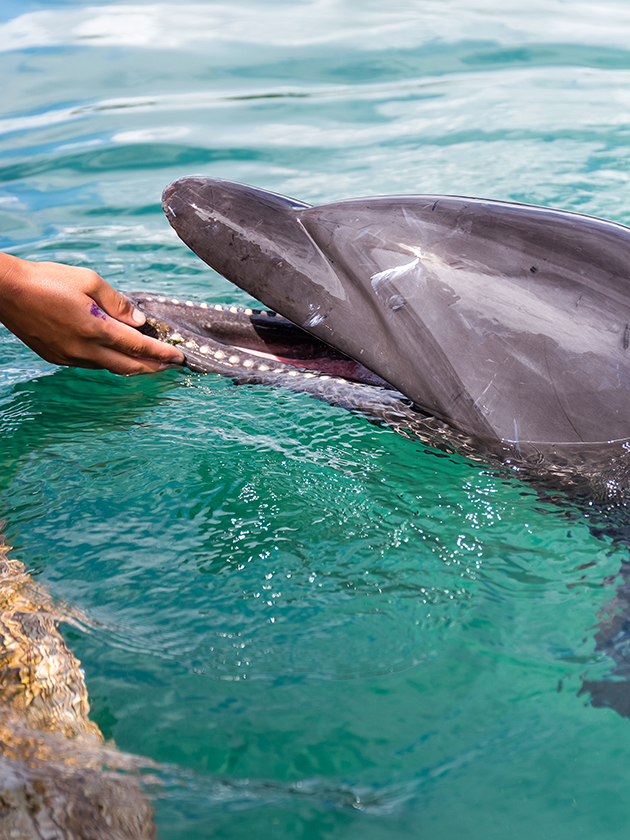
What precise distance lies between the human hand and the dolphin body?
57cm

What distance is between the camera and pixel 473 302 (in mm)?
3447

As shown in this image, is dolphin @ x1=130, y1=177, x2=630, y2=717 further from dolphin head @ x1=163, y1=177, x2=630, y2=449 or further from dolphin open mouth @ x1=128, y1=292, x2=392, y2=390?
dolphin open mouth @ x1=128, y1=292, x2=392, y2=390

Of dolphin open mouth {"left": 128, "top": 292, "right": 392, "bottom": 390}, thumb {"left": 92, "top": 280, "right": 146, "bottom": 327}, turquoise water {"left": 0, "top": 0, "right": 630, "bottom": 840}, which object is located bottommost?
turquoise water {"left": 0, "top": 0, "right": 630, "bottom": 840}

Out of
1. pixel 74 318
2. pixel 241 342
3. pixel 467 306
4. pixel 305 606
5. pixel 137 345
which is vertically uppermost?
pixel 74 318

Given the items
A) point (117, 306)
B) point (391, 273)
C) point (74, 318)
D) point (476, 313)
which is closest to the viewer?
point (476, 313)

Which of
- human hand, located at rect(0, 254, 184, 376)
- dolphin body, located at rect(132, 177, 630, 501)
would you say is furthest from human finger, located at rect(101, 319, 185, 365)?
dolphin body, located at rect(132, 177, 630, 501)

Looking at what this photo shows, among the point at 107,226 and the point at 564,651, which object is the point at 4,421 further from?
the point at 107,226

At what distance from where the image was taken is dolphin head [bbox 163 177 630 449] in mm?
3328

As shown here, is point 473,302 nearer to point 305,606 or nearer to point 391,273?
point 391,273

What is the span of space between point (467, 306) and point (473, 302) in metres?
0.03

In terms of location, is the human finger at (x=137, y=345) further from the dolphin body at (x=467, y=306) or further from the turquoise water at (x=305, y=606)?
the dolphin body at (x=467, y=306)

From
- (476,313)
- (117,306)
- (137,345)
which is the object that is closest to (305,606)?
(476,313)

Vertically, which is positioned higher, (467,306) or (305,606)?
(467,306)

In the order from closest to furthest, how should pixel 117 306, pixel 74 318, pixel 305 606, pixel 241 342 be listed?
pixel 305 606, pixel 74 318, pixel 117 306, pixel 241 342
